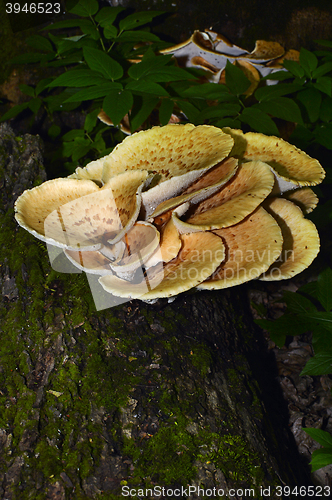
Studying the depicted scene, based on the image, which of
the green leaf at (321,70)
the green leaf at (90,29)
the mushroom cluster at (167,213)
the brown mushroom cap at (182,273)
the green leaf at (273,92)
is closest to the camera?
the brown mushroom cap at (182,273)

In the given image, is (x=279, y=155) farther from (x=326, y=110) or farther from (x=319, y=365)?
(x=319, y=365)

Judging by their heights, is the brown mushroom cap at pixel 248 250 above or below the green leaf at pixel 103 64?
below

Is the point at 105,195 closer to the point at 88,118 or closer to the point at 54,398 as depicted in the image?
A: the point at 54,398

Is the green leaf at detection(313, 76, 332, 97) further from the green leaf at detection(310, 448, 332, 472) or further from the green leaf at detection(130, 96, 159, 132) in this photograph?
the green leaf at detection(310, 448, 332, 472)

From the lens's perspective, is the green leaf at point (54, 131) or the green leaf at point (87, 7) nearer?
the green leaf at point (87, 7)

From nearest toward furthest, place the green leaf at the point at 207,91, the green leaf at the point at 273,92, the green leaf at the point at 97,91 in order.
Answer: the green leaf at the point at 97,91
the green leaf at the point at 273,92
the green leaf at the point at 207,91

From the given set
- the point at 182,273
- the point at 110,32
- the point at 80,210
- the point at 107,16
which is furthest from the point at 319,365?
the point at 107,16

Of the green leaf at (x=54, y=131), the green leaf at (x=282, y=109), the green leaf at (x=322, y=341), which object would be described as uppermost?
the green leaf at (x=282, y=109)

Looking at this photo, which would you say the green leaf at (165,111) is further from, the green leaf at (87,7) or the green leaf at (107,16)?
the green leaf at (87,7)

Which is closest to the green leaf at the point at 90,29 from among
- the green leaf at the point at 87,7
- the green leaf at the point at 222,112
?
the green leaf at the point at 87,7
